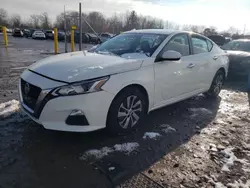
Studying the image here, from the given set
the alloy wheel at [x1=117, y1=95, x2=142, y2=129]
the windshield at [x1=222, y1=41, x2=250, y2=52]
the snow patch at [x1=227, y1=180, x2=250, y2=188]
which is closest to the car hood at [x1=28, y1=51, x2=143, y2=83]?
the alloy wheel at [x1=117, y1=95, x2=142, y2=129]

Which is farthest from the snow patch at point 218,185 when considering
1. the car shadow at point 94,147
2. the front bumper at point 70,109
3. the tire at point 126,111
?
the front bumper at point 70,109

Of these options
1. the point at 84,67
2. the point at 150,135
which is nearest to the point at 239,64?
the point at 150,135

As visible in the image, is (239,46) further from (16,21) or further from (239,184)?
(16,21)

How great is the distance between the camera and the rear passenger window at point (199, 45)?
4715mm

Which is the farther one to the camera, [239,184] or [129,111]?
[129,111]

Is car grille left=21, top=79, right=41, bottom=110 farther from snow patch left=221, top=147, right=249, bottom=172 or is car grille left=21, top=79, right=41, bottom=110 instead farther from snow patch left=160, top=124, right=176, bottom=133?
snow patch left=221, top=147, right=249, bottom=172

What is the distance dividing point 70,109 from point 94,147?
2.16 feet

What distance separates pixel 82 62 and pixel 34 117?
1017 mm

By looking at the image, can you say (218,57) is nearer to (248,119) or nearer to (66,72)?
(248,119)

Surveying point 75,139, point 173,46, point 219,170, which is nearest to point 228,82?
point 173,46

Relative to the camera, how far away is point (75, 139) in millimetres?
3307

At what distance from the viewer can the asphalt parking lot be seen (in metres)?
2.51

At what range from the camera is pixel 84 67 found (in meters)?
3.13

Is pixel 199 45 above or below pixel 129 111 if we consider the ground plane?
above
